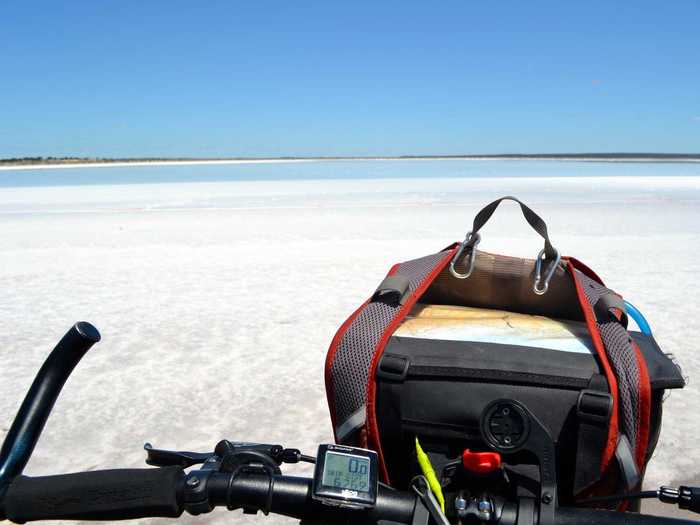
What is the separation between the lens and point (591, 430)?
1.11 m

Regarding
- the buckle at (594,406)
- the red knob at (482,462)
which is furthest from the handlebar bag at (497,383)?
the red knob at (482,462)

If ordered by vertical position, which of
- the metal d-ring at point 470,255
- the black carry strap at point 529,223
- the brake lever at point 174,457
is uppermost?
the black carry strap at point 529,223

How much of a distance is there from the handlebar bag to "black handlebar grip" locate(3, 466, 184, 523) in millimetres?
433

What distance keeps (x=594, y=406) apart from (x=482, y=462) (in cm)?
25

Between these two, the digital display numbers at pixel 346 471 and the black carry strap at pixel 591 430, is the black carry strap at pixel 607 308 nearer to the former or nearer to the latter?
the black carry strap at pixel 591 430

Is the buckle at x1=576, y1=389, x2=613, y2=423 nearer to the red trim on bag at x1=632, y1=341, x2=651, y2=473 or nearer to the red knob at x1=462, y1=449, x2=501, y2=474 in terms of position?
the red trim on bag at x1=632, y1=341, x2=651, y2=473

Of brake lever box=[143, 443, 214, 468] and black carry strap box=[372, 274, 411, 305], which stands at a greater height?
black carry strap box=[372, 274, 411, 305]

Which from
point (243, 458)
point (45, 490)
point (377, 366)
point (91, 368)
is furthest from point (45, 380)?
point (91, 368)

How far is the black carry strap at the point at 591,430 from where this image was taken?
1098mm

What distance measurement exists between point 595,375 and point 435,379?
0.29m

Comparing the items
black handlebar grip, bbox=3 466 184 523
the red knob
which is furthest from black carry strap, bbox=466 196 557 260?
black handlebar grip, bbox=3 466 184 523

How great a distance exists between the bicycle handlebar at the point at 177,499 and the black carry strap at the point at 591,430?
0.25 meters

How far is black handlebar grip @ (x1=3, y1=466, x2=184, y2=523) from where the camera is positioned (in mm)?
867

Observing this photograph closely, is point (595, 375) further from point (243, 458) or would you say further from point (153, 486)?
point (153, 486)
